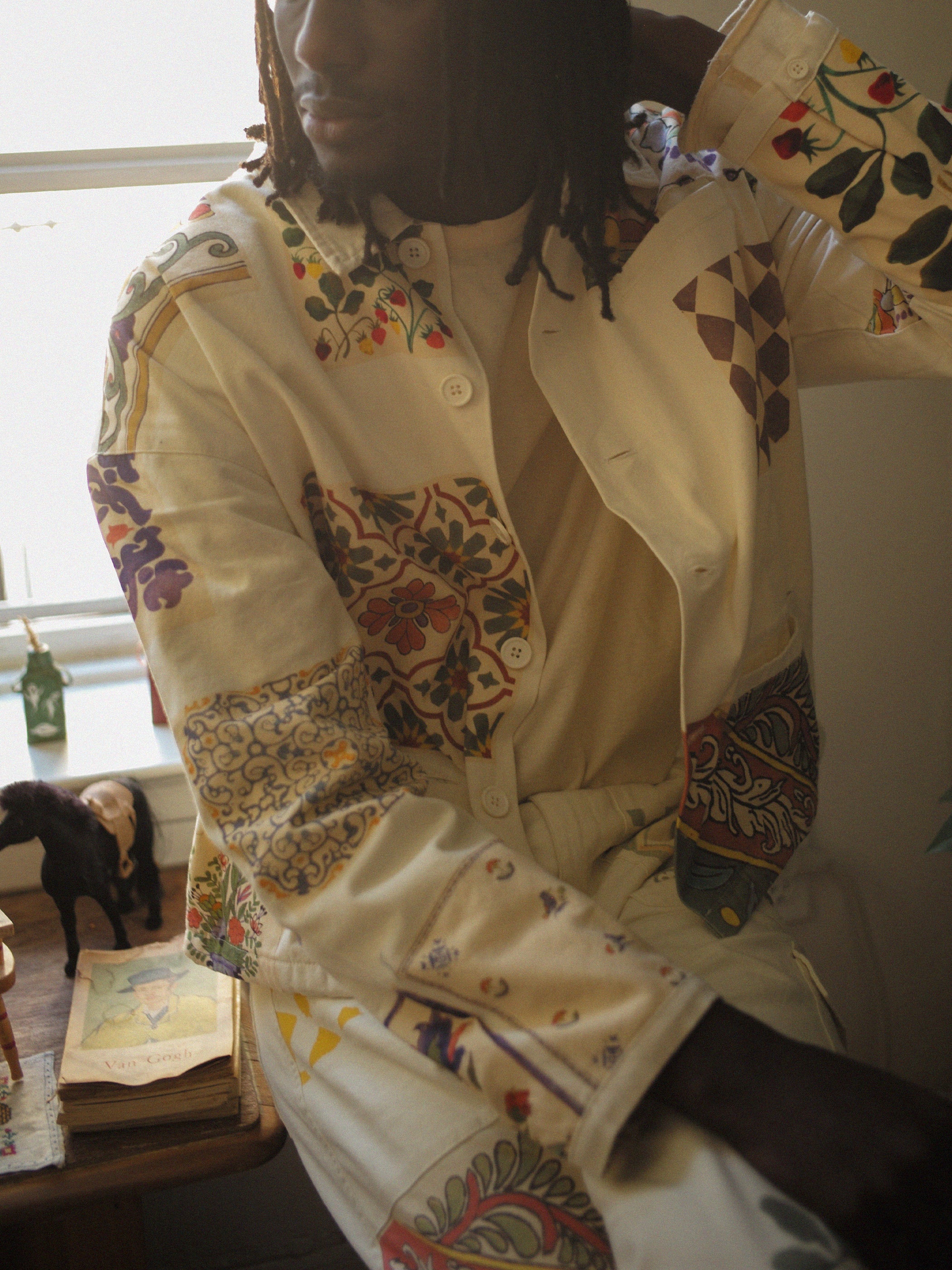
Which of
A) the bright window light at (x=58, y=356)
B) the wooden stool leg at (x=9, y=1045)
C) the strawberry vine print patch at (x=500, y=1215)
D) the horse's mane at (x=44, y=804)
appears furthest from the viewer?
the bright window light at (x=58, y=356)

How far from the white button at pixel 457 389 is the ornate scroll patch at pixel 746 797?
1.15 feet

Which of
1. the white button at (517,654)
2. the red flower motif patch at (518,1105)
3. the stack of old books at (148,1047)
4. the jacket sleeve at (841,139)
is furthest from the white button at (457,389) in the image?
the stack of old books at (148,1047)

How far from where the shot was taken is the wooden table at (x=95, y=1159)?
929 mm

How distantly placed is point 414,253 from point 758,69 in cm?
35

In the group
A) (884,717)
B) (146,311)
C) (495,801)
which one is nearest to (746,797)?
(495,801)

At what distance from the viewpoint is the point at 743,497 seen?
0.88m

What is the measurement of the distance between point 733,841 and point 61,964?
827 millimetres

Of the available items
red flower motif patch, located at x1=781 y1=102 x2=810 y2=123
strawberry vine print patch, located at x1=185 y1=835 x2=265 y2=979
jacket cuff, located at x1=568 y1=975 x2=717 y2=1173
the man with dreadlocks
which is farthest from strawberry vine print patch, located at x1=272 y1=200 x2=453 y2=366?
jacket cuff, located at x1=568 y1=975 x2=717 y2=1173

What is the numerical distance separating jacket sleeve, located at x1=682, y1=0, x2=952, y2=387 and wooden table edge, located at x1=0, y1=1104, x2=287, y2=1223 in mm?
997

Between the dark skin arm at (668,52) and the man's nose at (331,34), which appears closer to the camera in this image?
the man's nose at (331,34)

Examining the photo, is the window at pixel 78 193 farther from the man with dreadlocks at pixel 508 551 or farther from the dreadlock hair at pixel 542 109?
the man with dreadlocks at pixel 508 551

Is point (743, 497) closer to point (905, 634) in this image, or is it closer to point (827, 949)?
point (905, 634)

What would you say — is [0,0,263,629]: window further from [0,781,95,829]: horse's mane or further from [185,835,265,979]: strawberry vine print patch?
[185,835,265,979]: strawberry vine print patch

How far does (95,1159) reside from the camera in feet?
3.10
